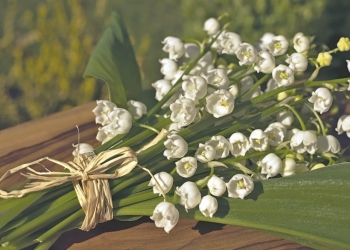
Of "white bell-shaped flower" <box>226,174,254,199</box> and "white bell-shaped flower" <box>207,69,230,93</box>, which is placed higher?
"white bell-shaped flower" <box>207,69,230,93</box>

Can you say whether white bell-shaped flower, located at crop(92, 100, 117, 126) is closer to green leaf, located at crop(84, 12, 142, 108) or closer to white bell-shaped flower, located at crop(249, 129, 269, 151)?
green leaf, located at crop(84, 12, 142, 108)

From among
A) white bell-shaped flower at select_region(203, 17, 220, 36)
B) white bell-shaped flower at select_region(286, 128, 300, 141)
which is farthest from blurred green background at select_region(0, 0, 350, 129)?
white bell-shaped flower at select_region(286, 128, 300, 141)

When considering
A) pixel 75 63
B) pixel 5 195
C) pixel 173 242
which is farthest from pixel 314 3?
pixel 5 195

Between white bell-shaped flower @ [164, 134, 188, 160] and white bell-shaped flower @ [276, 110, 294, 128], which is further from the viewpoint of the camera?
white bell-shaped flower @ [276, 110, 294, 128]

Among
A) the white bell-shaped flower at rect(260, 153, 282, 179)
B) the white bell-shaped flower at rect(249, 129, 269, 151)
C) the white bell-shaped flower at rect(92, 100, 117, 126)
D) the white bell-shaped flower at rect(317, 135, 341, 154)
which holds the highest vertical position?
the white bell-shaped flower at rect(92, 100, 117, 126)

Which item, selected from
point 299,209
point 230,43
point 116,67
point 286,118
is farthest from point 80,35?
point 299,209

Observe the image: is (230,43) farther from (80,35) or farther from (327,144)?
(80,35)

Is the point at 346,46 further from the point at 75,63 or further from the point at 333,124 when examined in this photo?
the point at 75,63
